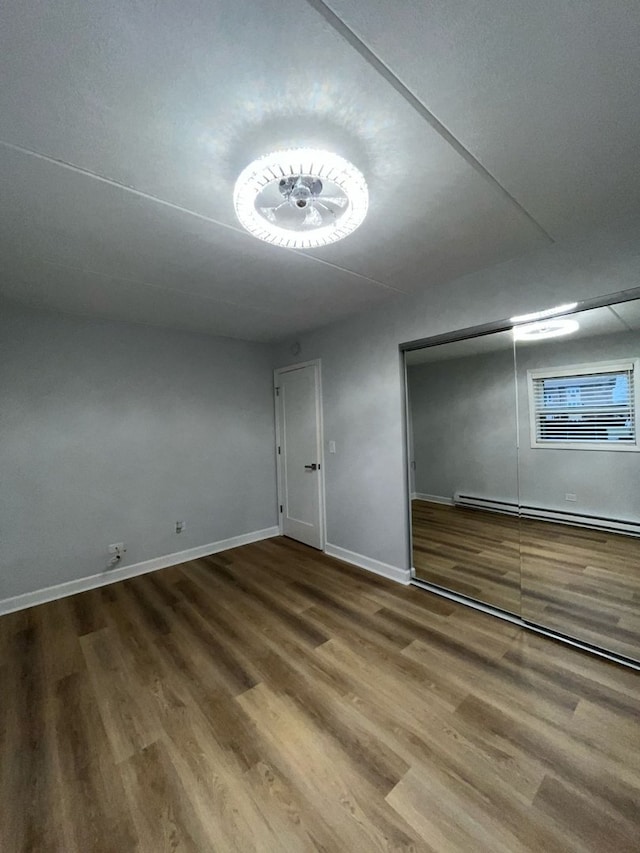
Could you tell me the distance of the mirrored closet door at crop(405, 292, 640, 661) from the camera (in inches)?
83.1

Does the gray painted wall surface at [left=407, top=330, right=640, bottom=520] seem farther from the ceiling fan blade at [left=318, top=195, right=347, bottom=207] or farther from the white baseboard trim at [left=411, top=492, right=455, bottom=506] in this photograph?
the ceiling fan blade at [left=318, top=195, right=347, bottom=207]

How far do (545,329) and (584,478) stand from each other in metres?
1.08

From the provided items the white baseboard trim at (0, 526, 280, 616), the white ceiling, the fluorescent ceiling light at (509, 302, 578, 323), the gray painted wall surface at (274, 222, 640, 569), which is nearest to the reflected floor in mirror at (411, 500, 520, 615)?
the gray painted wall surface at (274, 222, 640, 569)

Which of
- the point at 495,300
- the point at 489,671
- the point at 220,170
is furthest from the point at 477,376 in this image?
the point at 220,170

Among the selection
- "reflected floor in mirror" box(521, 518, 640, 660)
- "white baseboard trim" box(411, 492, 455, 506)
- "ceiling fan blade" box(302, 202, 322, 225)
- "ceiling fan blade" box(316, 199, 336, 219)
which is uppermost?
"ceiling fan blade" box(316, 199, 336, 219)

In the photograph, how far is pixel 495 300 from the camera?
2357mm

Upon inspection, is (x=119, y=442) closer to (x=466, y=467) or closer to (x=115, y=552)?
(x=115, y=552)

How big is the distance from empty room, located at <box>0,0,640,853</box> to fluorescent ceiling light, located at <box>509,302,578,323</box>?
0.03ft

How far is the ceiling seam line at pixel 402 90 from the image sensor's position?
0.86m

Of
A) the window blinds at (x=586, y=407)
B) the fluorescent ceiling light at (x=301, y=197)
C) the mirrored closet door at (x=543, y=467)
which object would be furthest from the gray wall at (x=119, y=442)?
the window blinds at (x=586, y=407)

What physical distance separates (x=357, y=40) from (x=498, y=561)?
3.45m

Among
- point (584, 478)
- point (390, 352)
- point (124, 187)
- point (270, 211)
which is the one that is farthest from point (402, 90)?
point (584, 478)

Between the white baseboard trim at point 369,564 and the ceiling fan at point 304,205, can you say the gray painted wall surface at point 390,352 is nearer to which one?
the white baseboard trim at point 369,564

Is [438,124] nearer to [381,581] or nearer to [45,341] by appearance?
[381,581]
